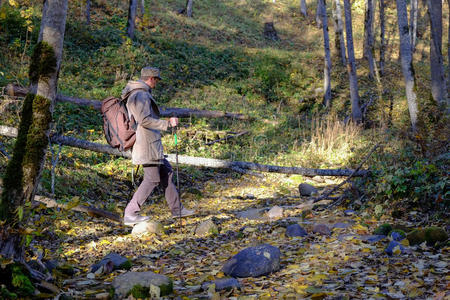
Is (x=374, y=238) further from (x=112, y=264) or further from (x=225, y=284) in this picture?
(x=112, y=264)

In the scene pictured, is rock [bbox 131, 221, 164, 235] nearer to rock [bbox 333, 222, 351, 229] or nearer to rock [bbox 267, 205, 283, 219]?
rock [bbox 267, 205, 283, 219]

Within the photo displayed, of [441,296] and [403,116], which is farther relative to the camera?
[403,116]

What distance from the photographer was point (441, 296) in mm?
2916

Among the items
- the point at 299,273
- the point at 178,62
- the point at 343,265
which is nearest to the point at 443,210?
the point at 343,265

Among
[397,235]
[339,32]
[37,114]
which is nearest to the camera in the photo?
[37,114]

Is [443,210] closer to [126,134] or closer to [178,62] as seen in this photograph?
[126,134]

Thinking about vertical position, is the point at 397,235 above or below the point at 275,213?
above

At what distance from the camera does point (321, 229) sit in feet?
16.9

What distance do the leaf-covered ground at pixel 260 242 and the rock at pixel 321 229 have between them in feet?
0.30

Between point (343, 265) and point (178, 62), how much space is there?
17.6 metres

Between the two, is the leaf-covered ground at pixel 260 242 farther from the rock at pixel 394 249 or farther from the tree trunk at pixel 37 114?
the tree trunk at pixel 37 114

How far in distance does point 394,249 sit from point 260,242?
5.45 ft

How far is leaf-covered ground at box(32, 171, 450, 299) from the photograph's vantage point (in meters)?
3.39

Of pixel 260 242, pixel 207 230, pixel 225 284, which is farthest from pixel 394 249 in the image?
Answer: pixel 207 230
